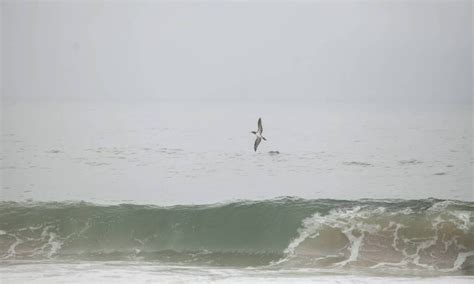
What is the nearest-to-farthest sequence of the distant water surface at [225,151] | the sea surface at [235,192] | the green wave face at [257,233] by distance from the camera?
1. the sea surface at [235,192]
2. the green wave face at [257,233]
3. the distant water surface at [225,151]

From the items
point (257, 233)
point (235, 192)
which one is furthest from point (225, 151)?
point (257, 233)

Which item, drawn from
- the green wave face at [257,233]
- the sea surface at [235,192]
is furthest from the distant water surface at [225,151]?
the green wave face at [257,233]

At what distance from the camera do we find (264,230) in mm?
7543

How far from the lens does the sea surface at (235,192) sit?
6.65 m

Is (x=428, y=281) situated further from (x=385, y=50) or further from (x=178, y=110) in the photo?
(x=178, y=110)

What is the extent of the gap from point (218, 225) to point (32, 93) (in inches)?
127

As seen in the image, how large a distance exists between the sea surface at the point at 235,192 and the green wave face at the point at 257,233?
0.02 meters

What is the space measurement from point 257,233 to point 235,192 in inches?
42.8

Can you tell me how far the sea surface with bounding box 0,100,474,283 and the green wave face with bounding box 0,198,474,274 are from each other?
2 cm

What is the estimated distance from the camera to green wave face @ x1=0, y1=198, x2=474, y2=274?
6.80m

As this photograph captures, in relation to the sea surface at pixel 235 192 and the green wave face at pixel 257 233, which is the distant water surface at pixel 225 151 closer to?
the sea surface at pixel 235 192

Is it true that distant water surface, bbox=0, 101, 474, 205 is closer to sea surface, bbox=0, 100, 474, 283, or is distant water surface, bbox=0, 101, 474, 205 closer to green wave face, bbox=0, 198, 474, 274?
sea surface, bbox=0, 100, 474, 283

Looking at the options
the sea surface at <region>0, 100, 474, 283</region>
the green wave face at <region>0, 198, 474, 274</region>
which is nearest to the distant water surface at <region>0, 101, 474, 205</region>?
the sea surface at <region>0, 100, 474, 283</region>

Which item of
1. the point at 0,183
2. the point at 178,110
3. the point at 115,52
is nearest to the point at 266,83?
the point at 178,110
